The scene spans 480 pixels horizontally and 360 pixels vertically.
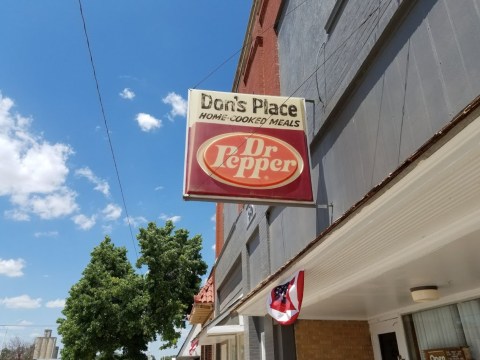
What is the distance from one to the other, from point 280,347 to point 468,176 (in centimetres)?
473

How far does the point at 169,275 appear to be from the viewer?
78.1 feet

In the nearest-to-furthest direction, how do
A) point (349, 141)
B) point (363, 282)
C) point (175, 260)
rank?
point (363, 282) < point (349, 141) < point (175, 260)

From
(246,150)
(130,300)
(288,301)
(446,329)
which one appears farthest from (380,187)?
(130,300)

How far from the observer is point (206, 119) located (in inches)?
220

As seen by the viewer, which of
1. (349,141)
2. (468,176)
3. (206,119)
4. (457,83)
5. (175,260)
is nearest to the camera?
(468,176)

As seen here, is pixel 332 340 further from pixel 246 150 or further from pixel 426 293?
pixel 246 150

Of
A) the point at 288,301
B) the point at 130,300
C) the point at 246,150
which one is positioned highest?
the point at 130,300

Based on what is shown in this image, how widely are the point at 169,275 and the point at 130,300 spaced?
2.66 meters

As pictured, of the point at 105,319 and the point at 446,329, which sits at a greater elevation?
the point at 105,319

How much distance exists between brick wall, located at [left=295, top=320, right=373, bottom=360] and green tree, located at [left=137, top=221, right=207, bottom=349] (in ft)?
55.5

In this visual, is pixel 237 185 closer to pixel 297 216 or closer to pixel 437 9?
pixel 297 216

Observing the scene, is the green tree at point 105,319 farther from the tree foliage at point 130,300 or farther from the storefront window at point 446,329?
the storefront window at point 446,329

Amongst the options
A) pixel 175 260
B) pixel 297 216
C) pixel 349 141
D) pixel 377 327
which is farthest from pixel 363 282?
pixel 175 260

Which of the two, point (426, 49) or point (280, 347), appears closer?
point (426, 49)
